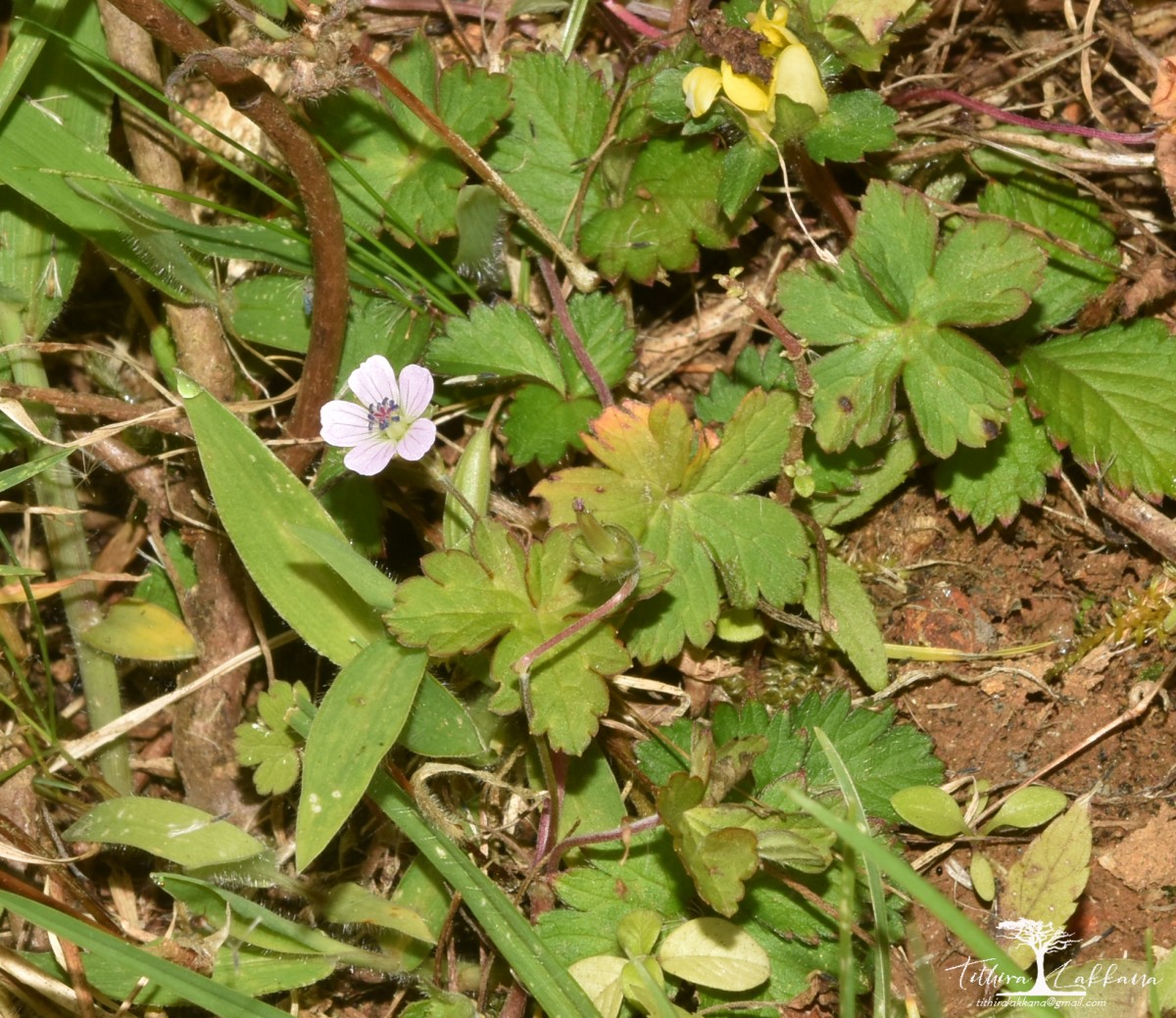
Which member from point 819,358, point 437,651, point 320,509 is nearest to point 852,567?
point 819,358

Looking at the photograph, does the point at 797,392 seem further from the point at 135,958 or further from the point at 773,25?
the point at 135,958

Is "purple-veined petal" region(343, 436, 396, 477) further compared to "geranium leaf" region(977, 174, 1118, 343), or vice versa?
"geranium leaf" region(977, 174, 1118, 343)

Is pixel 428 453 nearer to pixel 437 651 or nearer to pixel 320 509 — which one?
pixel 320 509

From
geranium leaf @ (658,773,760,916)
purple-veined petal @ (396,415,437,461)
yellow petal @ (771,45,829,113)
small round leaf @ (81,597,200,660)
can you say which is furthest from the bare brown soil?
small round leaf @ (81,597,200,660)

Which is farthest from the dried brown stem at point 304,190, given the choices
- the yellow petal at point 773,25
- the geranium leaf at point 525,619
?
the yellow petal at point 773,25

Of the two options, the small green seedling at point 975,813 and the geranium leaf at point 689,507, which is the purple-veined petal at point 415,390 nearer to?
the geranium leaf at point 689,507

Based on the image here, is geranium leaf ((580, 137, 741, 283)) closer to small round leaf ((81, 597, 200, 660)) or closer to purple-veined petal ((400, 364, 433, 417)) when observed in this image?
purple-veined petal ((400, 364, 433, 417))

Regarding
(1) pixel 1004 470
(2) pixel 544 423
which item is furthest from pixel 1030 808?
(2) pixel 544 423
